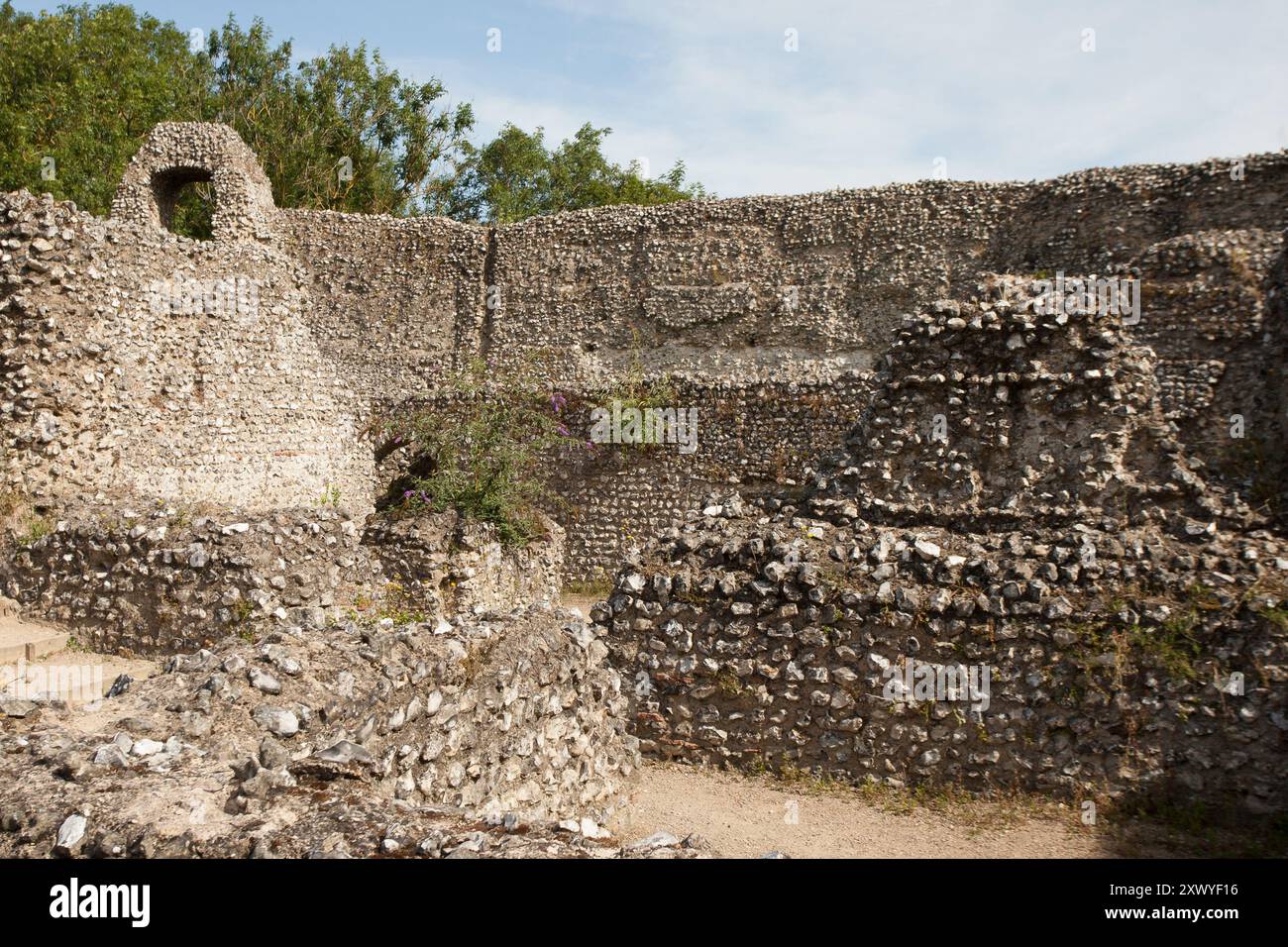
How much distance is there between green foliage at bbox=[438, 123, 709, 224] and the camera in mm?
36969

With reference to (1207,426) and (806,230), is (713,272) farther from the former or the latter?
(1207,426)

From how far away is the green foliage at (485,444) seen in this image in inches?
520

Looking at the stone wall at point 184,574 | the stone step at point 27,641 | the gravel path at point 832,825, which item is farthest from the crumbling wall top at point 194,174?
the gravel path at point 832,825

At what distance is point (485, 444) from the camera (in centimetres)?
1452

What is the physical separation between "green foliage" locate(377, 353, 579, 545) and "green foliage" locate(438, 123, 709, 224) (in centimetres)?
1711

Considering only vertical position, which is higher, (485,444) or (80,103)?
(80,103)

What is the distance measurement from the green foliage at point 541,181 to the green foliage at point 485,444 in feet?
56.1

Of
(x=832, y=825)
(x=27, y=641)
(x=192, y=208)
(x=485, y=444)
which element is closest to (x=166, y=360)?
(x=485, y=444)

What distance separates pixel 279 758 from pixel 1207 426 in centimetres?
1208

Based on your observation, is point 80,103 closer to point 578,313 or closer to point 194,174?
point 194,174

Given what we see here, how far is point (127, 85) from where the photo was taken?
3038 cm

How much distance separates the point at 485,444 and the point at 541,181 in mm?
27364

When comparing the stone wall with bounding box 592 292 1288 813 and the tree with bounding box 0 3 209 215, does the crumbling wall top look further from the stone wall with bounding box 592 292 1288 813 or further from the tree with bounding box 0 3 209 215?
the stone wall with bounding box 592 292 1288 813

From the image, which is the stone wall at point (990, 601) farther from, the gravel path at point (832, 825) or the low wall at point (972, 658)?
the gravel path at point (832, 825)
